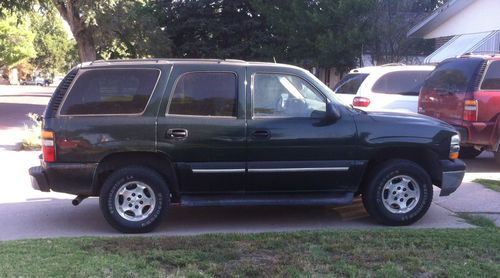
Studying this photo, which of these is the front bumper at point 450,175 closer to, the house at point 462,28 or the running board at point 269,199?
the running board at point 269,199

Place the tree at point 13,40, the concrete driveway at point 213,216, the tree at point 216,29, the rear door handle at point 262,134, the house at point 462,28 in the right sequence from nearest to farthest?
the rear door handle at point 262,134 → the concrete driveway at point 213,216 → the house at point 462,28 → the tree at point 216,29 → the tree at point 13,40

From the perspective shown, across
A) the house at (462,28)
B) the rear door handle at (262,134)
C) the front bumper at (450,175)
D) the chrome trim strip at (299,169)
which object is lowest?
the front bumper at (450,175)

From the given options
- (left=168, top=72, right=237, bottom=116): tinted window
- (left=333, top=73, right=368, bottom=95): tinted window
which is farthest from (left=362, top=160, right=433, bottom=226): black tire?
(left=333, top=73, right=368, bottom=95): tinted window

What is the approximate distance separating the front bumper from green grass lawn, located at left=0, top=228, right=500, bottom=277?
0.67m

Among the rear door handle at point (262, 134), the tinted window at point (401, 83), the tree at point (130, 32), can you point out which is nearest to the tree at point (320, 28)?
the tree at point (130, 32)

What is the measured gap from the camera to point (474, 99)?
962 cm

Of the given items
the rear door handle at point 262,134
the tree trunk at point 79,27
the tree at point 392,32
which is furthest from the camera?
the tree trunk at point 79,27

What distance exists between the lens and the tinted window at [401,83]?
11547 mm

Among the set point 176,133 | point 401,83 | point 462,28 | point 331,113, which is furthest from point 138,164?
point 462,28

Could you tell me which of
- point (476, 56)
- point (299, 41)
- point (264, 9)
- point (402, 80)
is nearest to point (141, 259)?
point (476, 56)

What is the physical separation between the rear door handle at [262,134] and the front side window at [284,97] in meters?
0.20

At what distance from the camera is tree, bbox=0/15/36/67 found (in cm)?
5281

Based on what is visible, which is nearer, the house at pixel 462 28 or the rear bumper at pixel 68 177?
the rear bumper at pixel 68 177

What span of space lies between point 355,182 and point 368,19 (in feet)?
53.7
